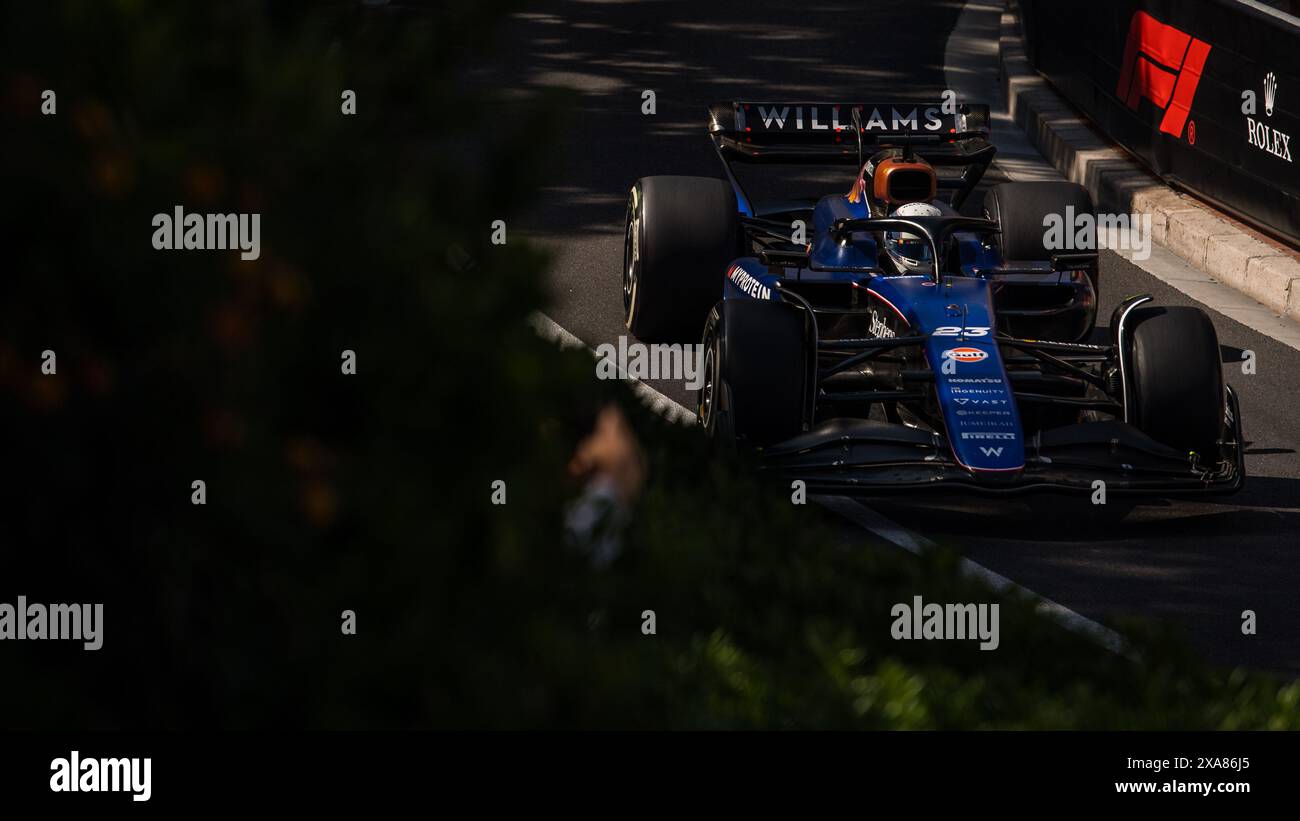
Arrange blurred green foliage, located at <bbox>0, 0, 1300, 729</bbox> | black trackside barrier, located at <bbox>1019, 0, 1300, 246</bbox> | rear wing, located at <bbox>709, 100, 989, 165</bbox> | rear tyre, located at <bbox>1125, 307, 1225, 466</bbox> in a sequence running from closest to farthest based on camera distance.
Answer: blurred green foliage, located at <bbox>0, 0, 1300, 729</bbox> → rear tyre, located at <bbox>1125, 307, 1225, 466</bbox> → rear wing, located at <bbox>709, 100, 989, 165</bbox> → black trackside barrier, located at <bbox>1019, 0, 1300, 246</bbox>

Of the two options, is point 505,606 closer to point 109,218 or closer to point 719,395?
point 109,218

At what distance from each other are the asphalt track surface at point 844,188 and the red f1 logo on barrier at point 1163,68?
4.00 ft

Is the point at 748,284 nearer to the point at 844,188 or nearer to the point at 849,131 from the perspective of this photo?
the point at 849,131

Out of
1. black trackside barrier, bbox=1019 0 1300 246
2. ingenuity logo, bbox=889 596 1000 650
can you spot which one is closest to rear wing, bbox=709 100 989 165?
black trackside barrier, bbox=1019 0 1300 246

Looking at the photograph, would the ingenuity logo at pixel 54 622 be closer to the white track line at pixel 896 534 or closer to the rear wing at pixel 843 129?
the white track line at pixel 896 534

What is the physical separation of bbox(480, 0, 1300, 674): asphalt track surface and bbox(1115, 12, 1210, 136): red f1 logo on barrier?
122 centimetres

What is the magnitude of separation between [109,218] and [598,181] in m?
10.5

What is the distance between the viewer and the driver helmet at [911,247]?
756 centimetres

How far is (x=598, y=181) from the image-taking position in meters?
12.1

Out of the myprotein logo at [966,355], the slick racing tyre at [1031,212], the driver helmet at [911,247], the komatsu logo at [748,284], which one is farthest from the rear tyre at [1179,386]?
the slick racing tyre at [1031,212]

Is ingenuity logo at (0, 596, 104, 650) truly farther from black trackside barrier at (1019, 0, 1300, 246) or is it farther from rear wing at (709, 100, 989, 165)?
black trackside barrier at (1019, 0, 1300, 246)

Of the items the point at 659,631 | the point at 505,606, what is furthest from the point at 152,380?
the point at 659,631

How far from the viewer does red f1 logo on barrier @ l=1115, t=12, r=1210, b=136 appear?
36.3ft

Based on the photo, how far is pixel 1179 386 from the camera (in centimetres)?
645
